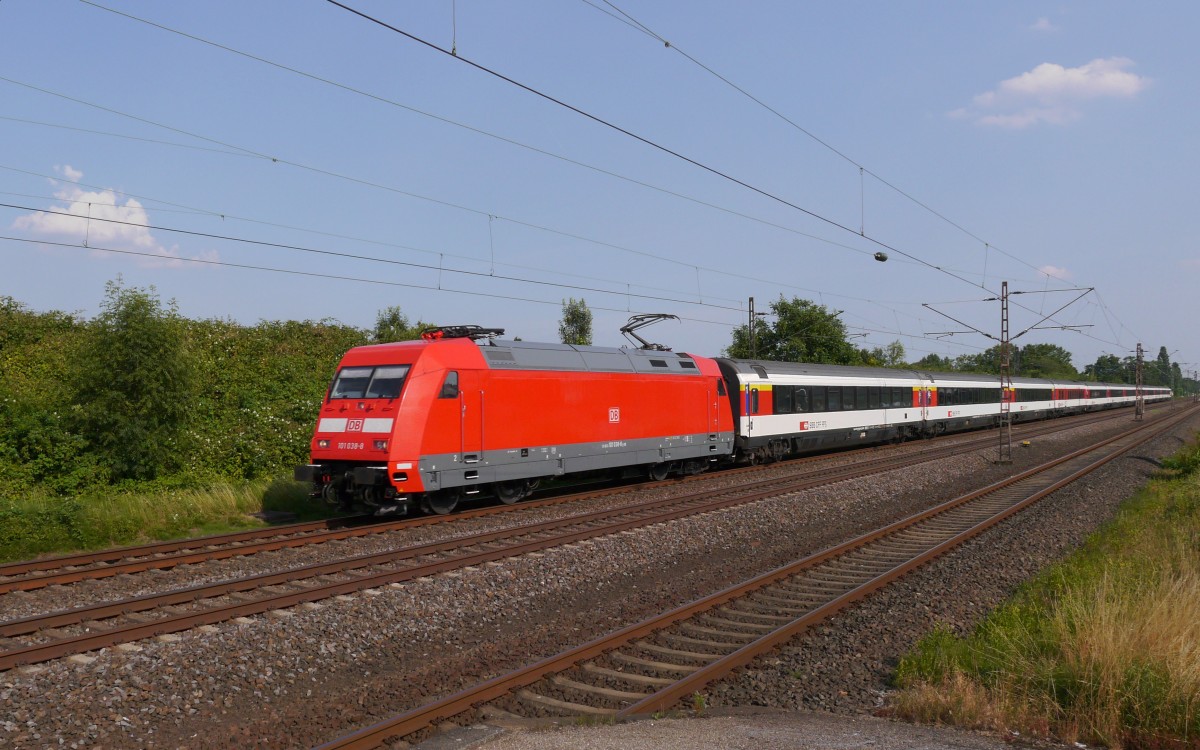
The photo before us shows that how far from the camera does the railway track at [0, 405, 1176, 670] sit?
8055 mm

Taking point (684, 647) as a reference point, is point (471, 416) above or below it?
above

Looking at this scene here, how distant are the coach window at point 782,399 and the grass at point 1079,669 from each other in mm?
17522

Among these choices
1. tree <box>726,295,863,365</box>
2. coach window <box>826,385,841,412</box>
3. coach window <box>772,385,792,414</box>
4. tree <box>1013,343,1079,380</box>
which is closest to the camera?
coach window <box>772,385,792,414</box>

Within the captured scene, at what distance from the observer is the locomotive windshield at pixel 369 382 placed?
1486 cm

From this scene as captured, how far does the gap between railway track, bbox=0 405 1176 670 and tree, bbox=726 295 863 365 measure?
124 ft

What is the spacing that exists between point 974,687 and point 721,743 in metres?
2.39

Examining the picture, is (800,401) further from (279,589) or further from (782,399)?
(279,589)

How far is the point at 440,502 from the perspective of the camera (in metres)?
15.7

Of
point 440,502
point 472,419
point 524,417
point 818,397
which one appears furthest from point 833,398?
point 440,502

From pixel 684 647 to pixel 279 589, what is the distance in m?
5.15

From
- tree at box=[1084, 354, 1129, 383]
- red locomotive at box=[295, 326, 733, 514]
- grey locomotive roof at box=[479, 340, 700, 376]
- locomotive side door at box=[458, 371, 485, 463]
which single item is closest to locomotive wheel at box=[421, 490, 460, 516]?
red locomotive at box=[295, 326, 733, 514]

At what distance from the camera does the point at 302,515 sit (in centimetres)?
1689

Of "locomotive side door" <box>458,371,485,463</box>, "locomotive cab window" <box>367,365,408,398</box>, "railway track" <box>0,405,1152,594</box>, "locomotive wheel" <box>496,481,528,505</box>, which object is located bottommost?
"railway track" <box>0,405,1152,594</box>

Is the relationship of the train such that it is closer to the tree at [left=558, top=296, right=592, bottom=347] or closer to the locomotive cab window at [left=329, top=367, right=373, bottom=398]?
the locomotive cab window at [left=329, top=367, right=373, bottom=398]
